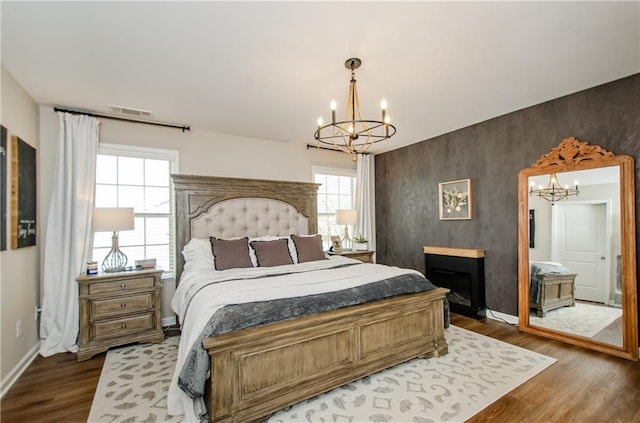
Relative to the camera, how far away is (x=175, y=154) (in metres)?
3.95

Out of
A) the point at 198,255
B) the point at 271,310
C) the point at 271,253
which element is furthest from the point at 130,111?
the point at 271,310

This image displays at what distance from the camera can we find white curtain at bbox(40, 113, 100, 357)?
310 centimetres

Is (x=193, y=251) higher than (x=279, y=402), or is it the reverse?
(x=193, y=251)

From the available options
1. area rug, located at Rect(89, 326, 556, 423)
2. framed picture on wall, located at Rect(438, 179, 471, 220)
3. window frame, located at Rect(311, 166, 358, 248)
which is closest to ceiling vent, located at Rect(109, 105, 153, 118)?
window frame, located at Rect(311, 166, 358, 248)

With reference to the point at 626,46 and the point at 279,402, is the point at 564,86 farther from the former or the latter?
the point at 279,402

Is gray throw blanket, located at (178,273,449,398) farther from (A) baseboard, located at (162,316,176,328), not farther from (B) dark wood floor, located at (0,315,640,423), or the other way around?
(A) baseboard, located at (162,316,176,328)

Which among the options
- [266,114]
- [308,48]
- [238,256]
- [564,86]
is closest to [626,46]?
[564,86]

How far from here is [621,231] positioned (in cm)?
283

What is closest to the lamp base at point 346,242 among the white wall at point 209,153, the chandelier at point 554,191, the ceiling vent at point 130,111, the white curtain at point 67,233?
the white wall at point 209,153

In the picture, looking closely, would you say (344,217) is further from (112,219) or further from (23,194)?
(23,194)

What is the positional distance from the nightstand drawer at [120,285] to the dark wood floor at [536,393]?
25.7 inches

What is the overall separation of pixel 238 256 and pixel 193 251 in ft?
2.03

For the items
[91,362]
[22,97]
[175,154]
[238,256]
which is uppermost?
[22,97]

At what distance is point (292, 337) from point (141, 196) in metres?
2.88
